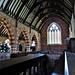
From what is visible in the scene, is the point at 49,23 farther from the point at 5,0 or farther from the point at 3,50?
the point at 3,50

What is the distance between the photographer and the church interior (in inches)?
72.0

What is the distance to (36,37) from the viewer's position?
1706 centimetres

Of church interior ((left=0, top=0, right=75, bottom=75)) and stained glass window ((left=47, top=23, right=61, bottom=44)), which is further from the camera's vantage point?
stained glass window ((left=47, top=23, right=61, bottom=44))

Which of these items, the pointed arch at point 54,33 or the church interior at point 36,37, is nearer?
the church interior at point 36,37

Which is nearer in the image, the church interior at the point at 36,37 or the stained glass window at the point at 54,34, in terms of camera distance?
the church interior at the point at 36,37

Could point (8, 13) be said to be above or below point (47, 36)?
above

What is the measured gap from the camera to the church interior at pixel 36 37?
1828 mm

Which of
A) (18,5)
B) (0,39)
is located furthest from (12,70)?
(0,39)

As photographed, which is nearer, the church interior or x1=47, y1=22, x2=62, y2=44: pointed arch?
the church interior

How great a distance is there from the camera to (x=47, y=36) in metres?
18.8

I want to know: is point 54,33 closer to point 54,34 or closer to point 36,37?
point 54,34

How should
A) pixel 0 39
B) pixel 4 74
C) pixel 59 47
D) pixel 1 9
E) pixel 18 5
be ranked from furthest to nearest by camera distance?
pixel 59 47 → pixel 0 39 → pixel 18 5 → pixel 1 9 → pixel 4 74

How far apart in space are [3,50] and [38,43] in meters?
13.4

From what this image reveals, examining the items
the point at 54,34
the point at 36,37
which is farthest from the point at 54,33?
the point at 36,37
